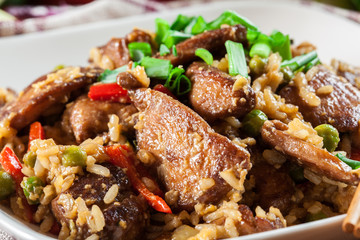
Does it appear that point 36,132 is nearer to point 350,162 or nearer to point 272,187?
point 272,187

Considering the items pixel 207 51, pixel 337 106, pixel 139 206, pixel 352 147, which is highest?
pixel 207 51

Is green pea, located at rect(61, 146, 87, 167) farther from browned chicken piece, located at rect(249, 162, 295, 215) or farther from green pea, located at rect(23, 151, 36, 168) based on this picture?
browned chicken piece, located at rect(249, 162, 295, 215)

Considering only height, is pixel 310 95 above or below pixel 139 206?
above

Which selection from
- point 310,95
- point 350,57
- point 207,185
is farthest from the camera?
point 350,57

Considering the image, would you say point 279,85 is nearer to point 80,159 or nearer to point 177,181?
point 177,181

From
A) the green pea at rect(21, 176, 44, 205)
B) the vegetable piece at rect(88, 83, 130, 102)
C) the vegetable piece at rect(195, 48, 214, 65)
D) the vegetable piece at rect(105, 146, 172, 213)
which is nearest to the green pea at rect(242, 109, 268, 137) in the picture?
the vegetable piece at rect(195, 48, 214, 65)

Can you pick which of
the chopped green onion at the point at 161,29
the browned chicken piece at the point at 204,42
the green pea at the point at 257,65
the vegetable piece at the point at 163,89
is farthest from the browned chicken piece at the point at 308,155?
the chopped green onion at the point at 161,29

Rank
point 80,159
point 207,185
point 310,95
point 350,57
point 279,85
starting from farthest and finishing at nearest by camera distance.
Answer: point 350,57, point 279,85, point 310,95, point 80,159, point 207,185

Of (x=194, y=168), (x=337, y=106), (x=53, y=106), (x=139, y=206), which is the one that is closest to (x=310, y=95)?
(x=337, y=106)
